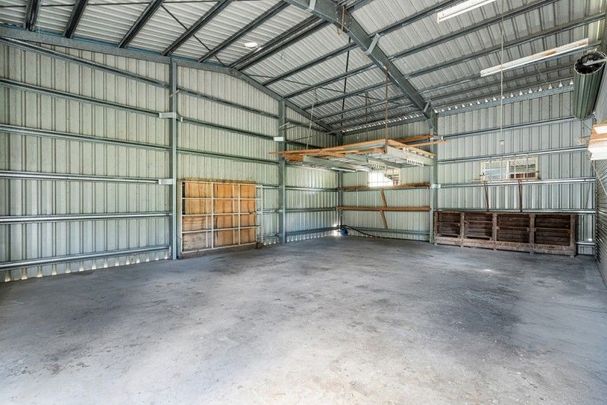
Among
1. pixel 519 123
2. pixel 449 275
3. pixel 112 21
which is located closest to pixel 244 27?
pixel 112 21

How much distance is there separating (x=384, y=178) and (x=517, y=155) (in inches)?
227

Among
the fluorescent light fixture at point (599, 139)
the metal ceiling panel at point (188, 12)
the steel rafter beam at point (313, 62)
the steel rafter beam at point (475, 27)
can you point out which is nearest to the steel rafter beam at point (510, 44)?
the steel rafter beam at point (475, 27)

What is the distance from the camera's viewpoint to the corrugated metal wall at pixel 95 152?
761cm

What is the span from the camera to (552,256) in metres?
10.4

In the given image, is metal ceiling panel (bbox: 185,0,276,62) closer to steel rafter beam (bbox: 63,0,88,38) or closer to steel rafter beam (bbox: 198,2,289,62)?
steel rafter beam (bbox: 198,2,289,62)

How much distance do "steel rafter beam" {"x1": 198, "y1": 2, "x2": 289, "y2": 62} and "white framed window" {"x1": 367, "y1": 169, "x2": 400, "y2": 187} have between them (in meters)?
8.83

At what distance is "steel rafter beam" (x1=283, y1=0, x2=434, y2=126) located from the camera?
772 cm

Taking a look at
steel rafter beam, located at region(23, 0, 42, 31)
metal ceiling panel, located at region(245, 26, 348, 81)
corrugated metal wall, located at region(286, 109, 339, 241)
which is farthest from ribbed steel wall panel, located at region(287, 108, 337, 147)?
steel rafter beam, located at region(23, 0, 42, 31)

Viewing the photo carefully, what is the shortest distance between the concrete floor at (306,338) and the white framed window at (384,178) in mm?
8032

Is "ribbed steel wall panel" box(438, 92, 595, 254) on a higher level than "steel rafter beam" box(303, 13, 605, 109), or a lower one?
lower

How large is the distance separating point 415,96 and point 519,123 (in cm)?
401

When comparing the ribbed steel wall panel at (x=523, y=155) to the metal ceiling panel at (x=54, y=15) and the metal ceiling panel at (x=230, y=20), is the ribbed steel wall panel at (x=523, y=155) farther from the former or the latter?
the metal ceiling panel at (x=54, y=15)

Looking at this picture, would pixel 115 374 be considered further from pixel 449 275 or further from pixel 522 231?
pixel 522 231

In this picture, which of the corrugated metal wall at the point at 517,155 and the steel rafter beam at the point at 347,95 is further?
the steel rafter beam at the point at 347,95
